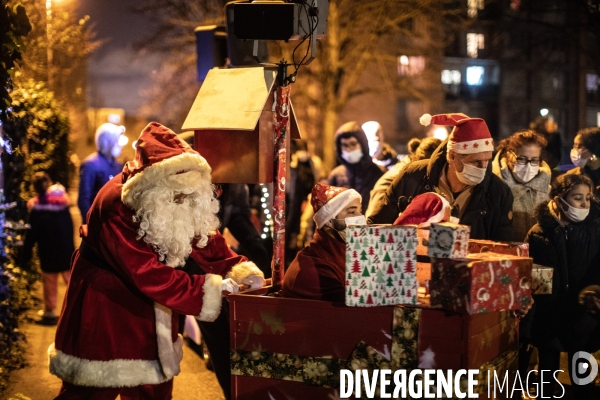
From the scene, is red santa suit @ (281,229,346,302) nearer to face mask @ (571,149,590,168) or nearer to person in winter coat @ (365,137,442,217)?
person in winter coat @ (365,137,442,217)

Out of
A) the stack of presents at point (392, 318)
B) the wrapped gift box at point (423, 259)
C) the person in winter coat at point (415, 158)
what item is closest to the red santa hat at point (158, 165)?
the stack of presents at point (392, 318)

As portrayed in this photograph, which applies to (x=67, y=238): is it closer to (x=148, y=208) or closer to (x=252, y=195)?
(x=252, y=195)

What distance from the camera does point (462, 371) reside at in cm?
396

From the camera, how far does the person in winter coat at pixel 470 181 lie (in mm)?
5719

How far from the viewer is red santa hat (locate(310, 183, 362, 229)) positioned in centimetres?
465

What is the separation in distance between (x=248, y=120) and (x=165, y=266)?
42.2 inches

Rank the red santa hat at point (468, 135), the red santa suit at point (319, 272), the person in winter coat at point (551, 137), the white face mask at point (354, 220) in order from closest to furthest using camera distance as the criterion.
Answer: the red santa suit at point (319, 272) → the white face mask at point (354, 220) → the red santa hat at point (468, 135) → the person in winter coat at point (551, 137)

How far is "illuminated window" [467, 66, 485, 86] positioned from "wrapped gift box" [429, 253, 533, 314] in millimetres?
48204

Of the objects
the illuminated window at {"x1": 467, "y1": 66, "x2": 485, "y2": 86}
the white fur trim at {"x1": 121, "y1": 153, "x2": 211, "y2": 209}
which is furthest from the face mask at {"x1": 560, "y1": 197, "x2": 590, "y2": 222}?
the illuminated window at {"x1": 467, "y1": 66, "x2": 485, "y2": 86}

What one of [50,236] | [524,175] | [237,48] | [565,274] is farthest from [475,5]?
[565,274]

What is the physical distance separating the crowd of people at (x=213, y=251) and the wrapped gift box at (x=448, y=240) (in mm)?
654

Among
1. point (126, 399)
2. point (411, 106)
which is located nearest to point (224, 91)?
point (126, 399)

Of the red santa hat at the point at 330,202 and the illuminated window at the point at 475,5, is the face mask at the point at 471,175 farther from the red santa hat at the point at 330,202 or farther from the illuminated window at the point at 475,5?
the illuminated window at the point at 475,5

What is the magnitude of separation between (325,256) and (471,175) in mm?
1696
